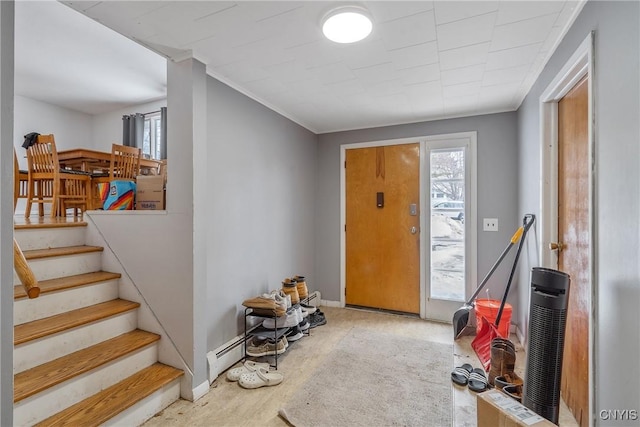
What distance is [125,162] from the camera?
3.65 m

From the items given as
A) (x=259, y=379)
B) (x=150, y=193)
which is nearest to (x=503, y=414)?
(x=259, y=379)

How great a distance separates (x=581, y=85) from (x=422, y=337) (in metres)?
2.35

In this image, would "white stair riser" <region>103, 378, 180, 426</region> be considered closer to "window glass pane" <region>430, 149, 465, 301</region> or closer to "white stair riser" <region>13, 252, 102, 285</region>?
"white stair riser" <region>13, 252, 102, 285</region>

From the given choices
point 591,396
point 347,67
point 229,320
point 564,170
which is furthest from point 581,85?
point 229,320

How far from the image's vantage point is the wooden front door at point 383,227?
3.44m

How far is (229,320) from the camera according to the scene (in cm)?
241

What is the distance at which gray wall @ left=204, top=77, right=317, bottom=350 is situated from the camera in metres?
2.26

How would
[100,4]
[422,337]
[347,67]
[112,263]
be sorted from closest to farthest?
1. [100,4]
2. [347,67]
3. [112,263]
4. [422,337]

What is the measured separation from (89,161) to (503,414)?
499 cm

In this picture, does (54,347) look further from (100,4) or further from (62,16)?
(62,16)

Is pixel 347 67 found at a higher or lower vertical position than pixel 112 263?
higher

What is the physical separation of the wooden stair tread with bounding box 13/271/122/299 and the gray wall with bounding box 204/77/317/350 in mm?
751

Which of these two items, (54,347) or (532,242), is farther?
(532,242)

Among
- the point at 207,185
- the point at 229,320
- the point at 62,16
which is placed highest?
the point at 62,16
